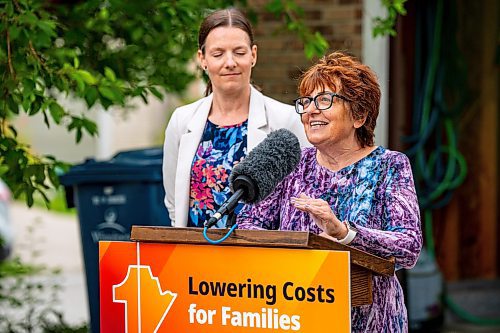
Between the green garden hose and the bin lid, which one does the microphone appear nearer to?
the bin lid

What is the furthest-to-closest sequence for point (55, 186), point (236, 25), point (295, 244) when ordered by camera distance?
point (55, 186), point (236, 25), point (295, 244)

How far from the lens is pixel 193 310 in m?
3.29

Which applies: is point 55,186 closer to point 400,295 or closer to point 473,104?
point 400,295

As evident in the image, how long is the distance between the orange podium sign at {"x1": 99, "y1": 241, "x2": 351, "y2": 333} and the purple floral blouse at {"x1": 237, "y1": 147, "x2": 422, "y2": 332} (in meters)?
0.20

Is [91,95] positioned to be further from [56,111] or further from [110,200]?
[110,200]

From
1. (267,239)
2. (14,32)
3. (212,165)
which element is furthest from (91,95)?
(267,239)

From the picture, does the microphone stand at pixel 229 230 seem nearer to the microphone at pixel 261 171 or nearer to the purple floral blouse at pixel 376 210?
the microphone at pixel 261 171

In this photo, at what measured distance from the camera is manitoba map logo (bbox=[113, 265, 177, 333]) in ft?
10.9

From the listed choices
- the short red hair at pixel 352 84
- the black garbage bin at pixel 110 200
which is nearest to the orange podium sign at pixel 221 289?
the short red hair at pixel 352 84

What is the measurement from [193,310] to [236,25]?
1.18m

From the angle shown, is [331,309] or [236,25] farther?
[236,25]

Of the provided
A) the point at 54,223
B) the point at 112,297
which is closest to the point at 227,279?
the point at 112,297

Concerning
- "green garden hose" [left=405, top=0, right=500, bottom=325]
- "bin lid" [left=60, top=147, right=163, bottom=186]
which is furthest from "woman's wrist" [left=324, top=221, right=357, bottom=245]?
"green garden hose" [left=405, top=0, right=500, bottom=325]

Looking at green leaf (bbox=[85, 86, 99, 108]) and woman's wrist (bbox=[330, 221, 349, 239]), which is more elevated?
green leaf (bbox=[85, 86, 99, 108])
